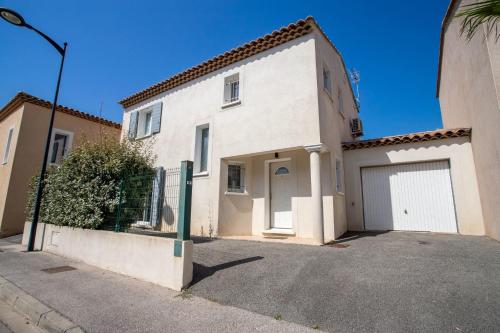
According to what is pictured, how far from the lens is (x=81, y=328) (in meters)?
3.15

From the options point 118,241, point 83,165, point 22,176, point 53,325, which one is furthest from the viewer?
point 22,176

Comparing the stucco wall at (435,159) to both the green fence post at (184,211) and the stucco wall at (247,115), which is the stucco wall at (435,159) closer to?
the stucco wall at (247,115)

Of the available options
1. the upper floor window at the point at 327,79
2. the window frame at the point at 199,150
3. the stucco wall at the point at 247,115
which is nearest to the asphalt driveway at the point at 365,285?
the stucco wall at the point at 247,115

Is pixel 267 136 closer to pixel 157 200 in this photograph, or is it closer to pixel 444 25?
pixel 157 200

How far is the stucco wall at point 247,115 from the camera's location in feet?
25.4

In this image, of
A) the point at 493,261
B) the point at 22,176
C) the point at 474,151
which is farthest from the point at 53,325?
the point at 22,176

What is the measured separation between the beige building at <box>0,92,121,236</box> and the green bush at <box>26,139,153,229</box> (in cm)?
323

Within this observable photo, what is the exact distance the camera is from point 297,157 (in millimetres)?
8953

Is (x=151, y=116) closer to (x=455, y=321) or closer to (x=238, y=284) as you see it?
(x=238, y=284)

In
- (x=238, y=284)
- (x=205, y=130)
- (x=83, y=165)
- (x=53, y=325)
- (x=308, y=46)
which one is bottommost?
(x=53, y=325)

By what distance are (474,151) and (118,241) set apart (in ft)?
35.2

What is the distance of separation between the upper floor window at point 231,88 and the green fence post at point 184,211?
221 inches

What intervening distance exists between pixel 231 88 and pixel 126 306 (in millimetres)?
8196

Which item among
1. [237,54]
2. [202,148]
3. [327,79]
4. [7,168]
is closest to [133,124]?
[202,148]
